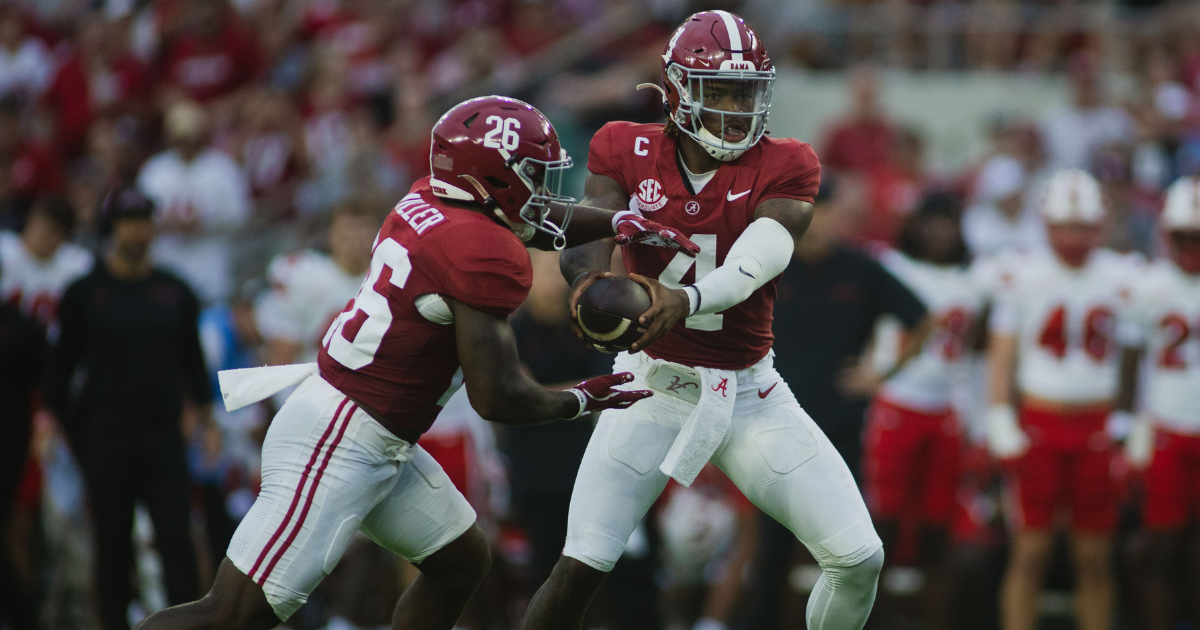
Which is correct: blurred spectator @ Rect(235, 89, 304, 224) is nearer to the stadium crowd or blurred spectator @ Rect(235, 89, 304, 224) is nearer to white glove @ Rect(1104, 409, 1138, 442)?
the stadium crowd

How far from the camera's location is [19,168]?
9047mm

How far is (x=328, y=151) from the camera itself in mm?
9414

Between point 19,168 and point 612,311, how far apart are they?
7.04 m

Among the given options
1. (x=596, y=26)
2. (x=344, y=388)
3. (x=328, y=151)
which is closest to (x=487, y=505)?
(x=344, y=388)

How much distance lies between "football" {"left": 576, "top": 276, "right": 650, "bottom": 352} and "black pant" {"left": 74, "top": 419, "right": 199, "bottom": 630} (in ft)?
9.29

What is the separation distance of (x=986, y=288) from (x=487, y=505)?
2690 mm

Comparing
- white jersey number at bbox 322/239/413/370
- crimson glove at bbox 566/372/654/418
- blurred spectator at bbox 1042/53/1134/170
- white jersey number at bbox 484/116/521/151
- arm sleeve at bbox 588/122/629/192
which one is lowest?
blurred spectator at bbox 1042/53/1134/170

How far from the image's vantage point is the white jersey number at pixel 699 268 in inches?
149

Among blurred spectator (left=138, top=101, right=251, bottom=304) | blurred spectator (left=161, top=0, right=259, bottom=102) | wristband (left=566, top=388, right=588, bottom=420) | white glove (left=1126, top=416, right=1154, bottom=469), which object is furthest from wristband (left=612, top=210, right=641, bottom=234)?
blurred spectator (left=161, top=0, right=259, bottom=102)

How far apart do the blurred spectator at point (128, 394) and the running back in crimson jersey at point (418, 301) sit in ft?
7.60

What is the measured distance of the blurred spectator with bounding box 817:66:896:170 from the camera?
9000 millimetres

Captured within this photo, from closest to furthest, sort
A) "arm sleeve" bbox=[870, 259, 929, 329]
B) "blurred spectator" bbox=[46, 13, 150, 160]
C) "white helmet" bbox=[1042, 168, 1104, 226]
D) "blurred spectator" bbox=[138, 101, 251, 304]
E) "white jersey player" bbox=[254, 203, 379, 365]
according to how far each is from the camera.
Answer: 1. "white helmet" bbox=[1042, 168, 1104, 226]
2. "arm sleeve" bbox=[870, 259, 929, 329]
3. "white jersey player" bbox=[254, 203, 379, 365]
4. "blurred spectator" bbox=[138, 101, 251, 304]
5. "blurred spectator" bbox=[46, 13, 150, 160]

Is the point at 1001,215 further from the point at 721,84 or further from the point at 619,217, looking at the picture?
the point at 619,217

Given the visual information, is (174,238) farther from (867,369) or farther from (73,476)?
(867,369)
